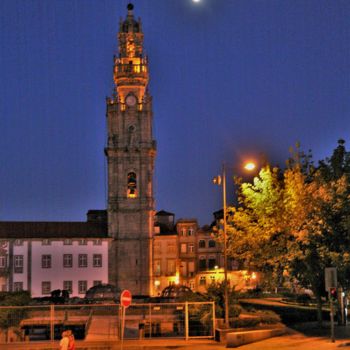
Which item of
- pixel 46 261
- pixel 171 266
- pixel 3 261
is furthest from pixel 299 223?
pixel 171 266

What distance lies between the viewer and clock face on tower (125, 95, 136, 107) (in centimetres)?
8725

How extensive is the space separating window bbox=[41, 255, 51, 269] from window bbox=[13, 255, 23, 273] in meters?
2.53

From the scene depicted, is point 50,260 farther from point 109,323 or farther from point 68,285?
point 109,323

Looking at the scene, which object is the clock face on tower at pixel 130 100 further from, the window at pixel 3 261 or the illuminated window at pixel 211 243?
the window at pixel 3 261

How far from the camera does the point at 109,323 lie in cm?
3406

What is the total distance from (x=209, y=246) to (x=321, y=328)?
6688 cm

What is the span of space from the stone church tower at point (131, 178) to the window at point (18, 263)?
1088cm

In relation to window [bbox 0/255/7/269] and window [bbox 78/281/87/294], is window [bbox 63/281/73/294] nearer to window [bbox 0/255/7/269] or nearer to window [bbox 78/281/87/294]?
window [bbox 78/281/87/294]

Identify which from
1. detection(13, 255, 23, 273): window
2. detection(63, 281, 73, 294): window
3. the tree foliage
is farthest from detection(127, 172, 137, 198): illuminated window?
the tree foliage

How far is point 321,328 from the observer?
31.2 metres

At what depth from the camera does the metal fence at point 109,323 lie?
27.9 m

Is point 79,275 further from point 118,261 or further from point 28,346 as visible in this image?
point 28,346

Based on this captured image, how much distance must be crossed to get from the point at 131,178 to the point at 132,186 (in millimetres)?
1055

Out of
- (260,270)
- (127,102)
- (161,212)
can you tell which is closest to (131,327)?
(260,270)
